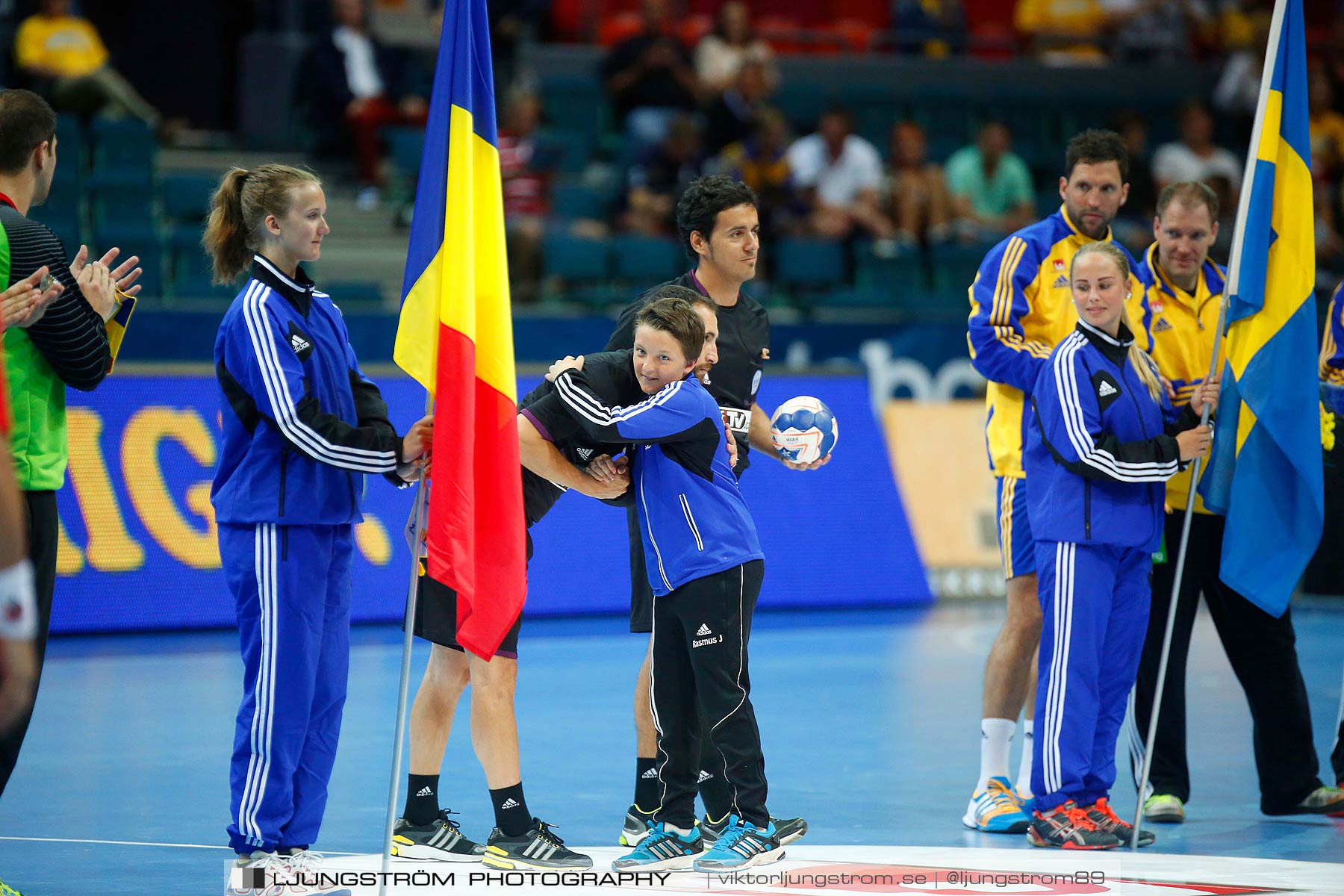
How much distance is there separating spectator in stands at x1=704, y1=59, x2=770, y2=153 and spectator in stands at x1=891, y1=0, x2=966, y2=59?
132 inches

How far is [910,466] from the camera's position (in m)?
12.6

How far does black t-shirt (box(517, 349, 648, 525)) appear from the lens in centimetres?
521

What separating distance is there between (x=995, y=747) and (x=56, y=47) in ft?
35.6

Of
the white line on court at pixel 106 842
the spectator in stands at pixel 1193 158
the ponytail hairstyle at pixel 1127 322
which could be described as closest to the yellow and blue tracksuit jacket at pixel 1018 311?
the ponytail hairstyle at pixel 1127 322

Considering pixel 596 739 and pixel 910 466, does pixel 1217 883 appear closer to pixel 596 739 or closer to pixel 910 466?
pixel 596 739

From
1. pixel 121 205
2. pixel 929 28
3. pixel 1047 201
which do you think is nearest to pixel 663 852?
pixel 121 205

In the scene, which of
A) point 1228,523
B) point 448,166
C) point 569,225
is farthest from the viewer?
point 569,225

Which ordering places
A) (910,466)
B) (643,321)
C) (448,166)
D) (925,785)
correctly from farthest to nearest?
(910,466), (925,785), (643,321), (448,166)

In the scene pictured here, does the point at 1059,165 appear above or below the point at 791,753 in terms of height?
above

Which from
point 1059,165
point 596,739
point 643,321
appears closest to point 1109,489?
point 643,321

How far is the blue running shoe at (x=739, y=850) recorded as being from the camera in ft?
16.2

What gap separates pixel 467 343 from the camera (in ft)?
15.3

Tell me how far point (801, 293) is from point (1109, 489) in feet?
30.3

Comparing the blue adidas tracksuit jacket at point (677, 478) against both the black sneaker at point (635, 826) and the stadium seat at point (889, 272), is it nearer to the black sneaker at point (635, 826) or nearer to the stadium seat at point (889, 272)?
the black sneaker at point (635, 826)
